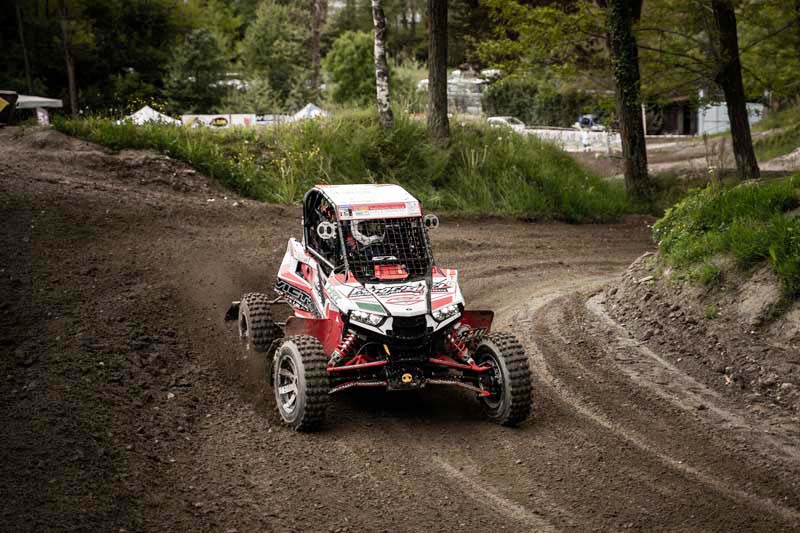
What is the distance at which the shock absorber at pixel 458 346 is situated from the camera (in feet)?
29.9

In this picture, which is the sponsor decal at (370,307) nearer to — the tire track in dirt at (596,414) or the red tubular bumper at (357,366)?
the red tubular bumper at (357,366)

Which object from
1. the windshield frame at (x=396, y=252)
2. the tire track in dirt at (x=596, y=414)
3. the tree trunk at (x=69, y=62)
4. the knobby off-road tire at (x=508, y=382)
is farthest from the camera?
the tree trunk at (x=69, y=62)

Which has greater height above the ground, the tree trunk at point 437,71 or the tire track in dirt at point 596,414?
the tree trunk at point 437,71

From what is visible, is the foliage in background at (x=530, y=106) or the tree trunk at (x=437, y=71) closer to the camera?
the tree trunk at (x=437, y=71)

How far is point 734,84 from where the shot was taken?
71.2ft

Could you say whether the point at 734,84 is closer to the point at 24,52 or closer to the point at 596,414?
the point at 596,414

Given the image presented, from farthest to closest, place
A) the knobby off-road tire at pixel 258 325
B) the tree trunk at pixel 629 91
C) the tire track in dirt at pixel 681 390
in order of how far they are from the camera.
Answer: the tree trunk at pixel 629 91 → the knobby off-road tire at pixel 258 325 → the tire track in dirt at pixel 681 390

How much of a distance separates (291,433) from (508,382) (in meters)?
2.11

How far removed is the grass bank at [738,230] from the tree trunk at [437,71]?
31.5 feet

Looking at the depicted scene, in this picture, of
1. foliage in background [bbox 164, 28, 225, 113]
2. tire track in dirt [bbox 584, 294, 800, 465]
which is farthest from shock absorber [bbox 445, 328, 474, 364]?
foliage in background [bbox 164, 28, 225, 113]

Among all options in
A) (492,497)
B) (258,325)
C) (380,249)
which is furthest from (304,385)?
(258,325)

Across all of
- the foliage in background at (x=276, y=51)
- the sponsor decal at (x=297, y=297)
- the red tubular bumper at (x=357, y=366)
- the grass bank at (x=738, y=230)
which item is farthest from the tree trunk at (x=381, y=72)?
the foliage in background at (x=276, y=51)

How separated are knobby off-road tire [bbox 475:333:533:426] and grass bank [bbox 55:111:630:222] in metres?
11.0

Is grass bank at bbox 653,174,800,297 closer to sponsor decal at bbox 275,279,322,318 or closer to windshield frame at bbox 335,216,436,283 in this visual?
A: windshield frame at bbox 335,216,436,283
